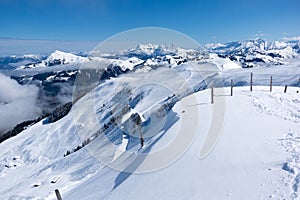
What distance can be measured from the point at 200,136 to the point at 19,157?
92.3 metres

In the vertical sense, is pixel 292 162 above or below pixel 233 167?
above

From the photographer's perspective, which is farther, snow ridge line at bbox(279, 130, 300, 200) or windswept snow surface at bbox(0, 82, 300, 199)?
windswept snow surface at bbox(0, 82, 300, 199)

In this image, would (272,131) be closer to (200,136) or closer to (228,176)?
(200,136)

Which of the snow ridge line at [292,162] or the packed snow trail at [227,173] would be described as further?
the packed snow trail at [227,173]

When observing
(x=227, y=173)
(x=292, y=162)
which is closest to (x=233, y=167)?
(x=227, y=173)

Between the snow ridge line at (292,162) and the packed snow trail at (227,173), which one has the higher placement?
the snow ridge line at (292,162)

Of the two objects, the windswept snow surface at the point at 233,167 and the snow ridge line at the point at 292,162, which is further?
the windswept snow surface at the point at 233,167

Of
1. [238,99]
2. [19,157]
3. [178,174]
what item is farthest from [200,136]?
[19,157]

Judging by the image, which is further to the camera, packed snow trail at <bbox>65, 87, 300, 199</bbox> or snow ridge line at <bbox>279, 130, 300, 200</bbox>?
Answer: packed snow trail at <bbox>65, 87, 300, 199</bbox>

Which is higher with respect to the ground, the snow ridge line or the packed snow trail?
the snow ridge line

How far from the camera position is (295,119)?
1756 centimetres

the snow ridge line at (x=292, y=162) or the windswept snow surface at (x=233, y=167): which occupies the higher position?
the snow ridge line at (x=292, y=162)

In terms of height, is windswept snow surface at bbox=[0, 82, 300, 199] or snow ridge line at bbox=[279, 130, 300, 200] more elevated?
snow ridge line at bbox=[279, 130, 300, 200]

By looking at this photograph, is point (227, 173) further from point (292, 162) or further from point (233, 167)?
point (292, 162)
